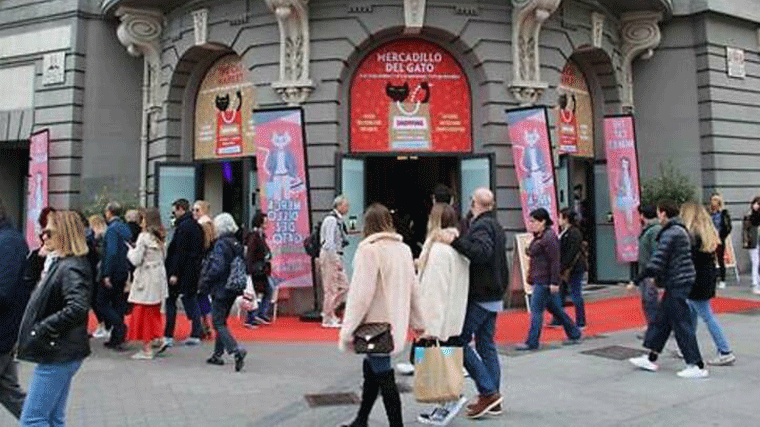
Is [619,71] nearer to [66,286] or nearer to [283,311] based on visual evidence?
[283,311]

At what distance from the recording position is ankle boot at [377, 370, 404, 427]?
17.6 feet

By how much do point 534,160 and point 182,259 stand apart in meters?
6.68

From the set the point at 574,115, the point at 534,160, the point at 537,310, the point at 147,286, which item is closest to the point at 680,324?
the point at 537,310

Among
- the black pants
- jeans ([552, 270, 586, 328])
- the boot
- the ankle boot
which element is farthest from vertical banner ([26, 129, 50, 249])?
the black pants

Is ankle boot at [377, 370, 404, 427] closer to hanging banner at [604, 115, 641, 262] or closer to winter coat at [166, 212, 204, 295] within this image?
winter coat at [166, 212, 204, 295]

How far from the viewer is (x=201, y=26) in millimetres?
14484

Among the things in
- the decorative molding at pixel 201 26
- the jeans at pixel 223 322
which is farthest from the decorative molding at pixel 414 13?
the jeans at pixel 223 322

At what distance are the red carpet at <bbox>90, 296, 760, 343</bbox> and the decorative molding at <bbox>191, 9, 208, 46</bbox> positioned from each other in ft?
18.3

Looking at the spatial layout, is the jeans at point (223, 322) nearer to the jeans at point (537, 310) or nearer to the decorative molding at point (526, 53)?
the jeans at point (537, 310)

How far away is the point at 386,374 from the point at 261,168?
7.66 meters

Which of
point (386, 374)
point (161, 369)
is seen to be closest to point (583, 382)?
point (386, 374)

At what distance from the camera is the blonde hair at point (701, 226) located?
7969mm

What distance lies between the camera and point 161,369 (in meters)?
8.29

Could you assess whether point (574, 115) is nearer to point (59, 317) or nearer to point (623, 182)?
point (623, 182)
